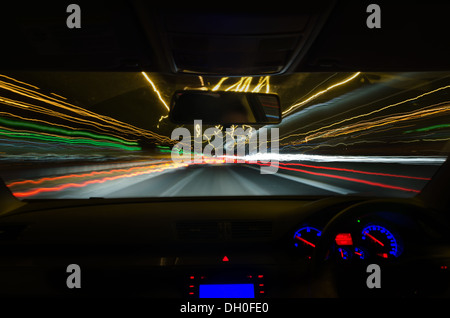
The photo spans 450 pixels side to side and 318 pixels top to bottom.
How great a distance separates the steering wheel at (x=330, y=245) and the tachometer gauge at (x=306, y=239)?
31 cm

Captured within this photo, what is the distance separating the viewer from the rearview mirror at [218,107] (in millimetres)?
3885

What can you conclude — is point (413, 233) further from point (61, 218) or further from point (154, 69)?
point (61, 218)

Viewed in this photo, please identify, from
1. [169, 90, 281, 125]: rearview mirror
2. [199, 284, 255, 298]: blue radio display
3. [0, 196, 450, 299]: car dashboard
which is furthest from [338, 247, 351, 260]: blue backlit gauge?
[169, 90, 281, 125]: rearview mirror

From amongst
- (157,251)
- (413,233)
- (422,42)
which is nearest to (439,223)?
(413,233)

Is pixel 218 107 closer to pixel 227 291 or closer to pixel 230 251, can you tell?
pixel 230 251

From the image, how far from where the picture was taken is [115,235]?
3.30 meters

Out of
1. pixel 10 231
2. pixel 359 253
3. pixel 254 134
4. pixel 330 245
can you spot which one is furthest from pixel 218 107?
pixel 254 134

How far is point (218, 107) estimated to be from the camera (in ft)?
13.0

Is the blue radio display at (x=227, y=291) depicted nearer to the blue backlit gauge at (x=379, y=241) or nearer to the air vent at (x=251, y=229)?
the air vent at (x=251, y=229)

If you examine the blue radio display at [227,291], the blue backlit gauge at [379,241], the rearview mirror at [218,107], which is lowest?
the blue radio display at [227,291]

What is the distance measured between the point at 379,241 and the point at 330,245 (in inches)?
26.2

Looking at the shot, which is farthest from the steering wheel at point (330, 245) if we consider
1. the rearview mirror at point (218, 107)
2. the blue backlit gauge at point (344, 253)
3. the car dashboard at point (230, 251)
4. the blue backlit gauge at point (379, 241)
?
the rearview mirror at point (218, 107)

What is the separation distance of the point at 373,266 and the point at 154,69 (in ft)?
8.92

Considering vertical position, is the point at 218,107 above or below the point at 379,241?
above
